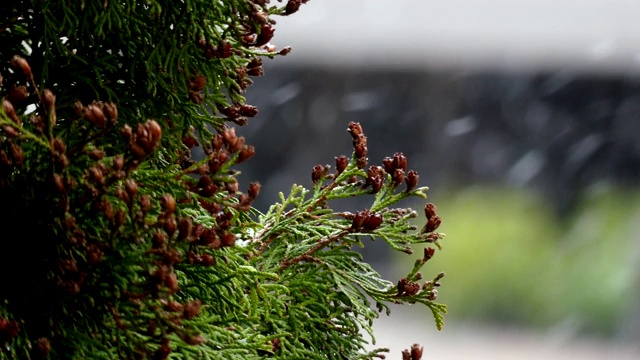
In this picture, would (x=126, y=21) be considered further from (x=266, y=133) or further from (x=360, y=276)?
(x=266, y=133)

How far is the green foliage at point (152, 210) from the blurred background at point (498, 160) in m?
4.00

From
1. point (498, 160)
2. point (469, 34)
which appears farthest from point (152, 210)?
point (469, 34)

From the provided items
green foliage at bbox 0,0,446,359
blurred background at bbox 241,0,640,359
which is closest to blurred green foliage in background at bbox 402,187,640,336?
blurred background at bbox 241,0,640,359

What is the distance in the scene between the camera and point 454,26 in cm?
621

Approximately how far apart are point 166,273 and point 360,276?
45 centimetres

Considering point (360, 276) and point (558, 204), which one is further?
point (558, 204)

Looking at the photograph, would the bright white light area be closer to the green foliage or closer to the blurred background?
the blurred background

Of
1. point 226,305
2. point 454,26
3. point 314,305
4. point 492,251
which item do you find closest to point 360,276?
point 314,305

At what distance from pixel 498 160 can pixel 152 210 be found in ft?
15.7

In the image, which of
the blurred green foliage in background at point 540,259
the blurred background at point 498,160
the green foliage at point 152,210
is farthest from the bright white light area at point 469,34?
the green foliage at point 152,210

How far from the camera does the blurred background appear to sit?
5.34 meters

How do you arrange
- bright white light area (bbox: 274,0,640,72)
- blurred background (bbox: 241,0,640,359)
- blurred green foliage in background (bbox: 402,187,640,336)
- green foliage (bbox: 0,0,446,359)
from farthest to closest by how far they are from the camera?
bright white light area (bbox: 274,0,640,72)
blurred green foliage in background (bbox: 402,187,640,336)
blurred background (bbox: 241,0,640,359)
green foliage (bbox: 0,0,446,359)

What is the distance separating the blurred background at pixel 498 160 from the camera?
→ 17.5 ft

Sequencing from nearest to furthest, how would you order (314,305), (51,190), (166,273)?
(166,273), (51,190), (314,305)
